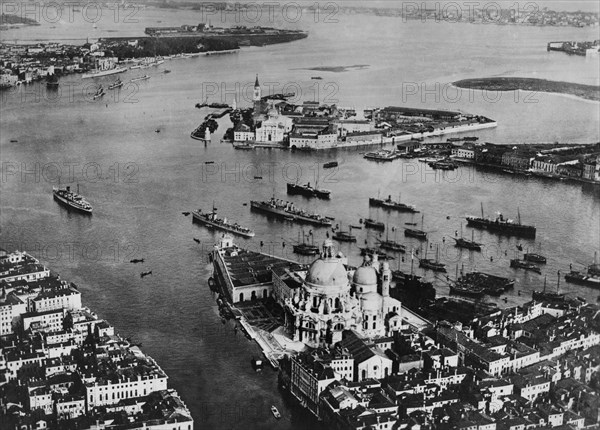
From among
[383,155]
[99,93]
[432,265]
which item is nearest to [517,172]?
[383,155]

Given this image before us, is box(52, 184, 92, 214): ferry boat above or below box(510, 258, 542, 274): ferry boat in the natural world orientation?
above

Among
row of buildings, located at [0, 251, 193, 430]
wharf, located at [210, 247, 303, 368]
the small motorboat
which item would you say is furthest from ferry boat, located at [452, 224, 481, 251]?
the small motorboat

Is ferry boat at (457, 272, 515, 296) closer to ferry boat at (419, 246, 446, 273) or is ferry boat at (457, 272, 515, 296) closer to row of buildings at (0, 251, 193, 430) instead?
ferry boat at (419, 246, 446, 273)

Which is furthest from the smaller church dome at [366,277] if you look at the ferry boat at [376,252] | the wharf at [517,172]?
the wharf at [517,172]

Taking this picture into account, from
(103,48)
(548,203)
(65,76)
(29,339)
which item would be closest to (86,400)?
(29,339)

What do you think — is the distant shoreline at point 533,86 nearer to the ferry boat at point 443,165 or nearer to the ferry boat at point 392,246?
the ferry boat at point 443,165
